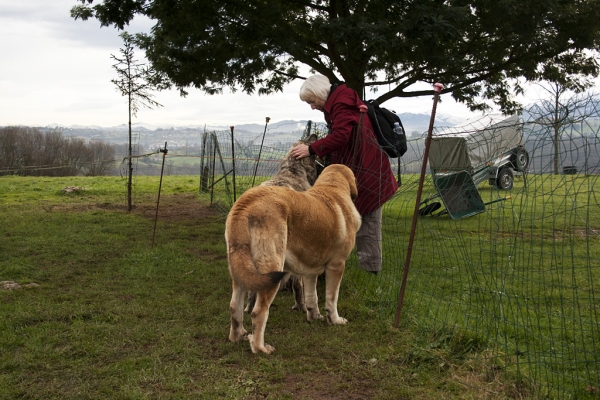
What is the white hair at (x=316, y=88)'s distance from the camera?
213 inches

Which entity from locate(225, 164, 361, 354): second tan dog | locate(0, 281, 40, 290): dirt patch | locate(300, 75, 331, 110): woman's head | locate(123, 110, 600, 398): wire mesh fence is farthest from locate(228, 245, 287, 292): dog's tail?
locate(0, 281, 40, 290): dirt patch

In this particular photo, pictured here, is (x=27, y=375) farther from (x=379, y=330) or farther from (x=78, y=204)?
(x=78, y=204)

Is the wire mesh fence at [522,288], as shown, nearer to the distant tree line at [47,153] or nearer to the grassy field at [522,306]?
the grassy field at [522,306]

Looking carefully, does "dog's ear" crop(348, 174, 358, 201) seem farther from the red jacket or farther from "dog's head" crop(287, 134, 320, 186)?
"dog's head" crop(287, 134, 320, 186)

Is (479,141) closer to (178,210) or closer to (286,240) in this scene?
(286,240)

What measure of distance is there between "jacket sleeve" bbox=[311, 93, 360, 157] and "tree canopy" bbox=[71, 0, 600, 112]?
9.07 feet

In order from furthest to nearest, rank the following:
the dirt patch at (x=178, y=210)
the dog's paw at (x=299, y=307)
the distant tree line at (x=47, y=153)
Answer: the distant tree line at (x=47, y=153)
the dirt patch at (x=178, y=210)
the dog's paw at (x=299, y=307)

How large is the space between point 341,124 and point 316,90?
1.73 feet

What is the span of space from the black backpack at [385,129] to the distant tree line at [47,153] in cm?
2519

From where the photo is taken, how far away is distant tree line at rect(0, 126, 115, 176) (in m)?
29.3

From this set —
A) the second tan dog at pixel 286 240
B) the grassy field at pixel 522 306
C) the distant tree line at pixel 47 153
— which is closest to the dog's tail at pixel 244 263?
the second tan dog at pixel 286 240

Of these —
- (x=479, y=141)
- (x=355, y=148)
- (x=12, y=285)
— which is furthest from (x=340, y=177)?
(x=12, y=285)

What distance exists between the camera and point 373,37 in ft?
24.7

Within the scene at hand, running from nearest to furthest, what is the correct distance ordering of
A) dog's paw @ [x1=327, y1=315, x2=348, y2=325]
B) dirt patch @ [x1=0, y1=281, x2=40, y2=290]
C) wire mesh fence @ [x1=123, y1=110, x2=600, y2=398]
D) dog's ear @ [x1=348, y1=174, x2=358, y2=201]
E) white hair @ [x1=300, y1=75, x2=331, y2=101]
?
1. wire mesh fence @ [x1=123, y1=110, x2=600, y2=398]
2. dog's paw @ [x1=327, y1=315, x2=348, y2=325]
3. dog's ear @ [x1=348, y1=174, x2=358, y2=201]
4. white hair @ [x1=300, y1=75, x2=331, y2=101]
5. dirt patch @ [x1=0, y1=281, x2=40, y2=290]
